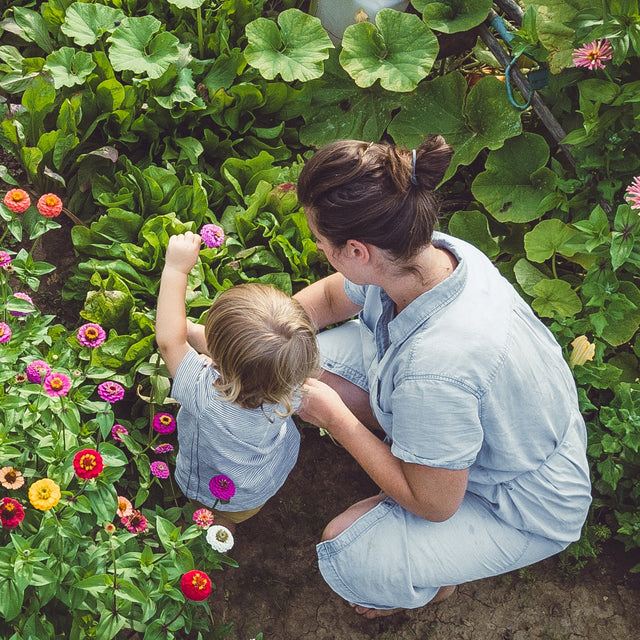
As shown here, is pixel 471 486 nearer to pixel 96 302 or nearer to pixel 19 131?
pixel 96 302

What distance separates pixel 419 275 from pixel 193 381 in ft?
2.12

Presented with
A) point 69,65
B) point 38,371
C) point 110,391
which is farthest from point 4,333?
point 69,65

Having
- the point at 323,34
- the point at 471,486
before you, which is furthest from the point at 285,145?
the point at 471,486

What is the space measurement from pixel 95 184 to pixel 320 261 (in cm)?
89

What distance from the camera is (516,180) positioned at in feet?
9.37

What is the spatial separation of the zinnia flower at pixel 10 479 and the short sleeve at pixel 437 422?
880 millimetres

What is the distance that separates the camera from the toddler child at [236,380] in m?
1.64

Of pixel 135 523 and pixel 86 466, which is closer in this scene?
pixel 86 466

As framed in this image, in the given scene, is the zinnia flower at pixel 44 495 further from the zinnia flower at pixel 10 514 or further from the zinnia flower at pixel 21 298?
the zinnia flower at pixel 21 298

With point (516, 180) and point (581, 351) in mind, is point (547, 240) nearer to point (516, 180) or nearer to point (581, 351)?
point (516, 180)

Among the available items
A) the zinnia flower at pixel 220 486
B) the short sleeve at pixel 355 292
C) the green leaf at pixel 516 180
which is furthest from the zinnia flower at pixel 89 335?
the green leaf at pixel 516 180

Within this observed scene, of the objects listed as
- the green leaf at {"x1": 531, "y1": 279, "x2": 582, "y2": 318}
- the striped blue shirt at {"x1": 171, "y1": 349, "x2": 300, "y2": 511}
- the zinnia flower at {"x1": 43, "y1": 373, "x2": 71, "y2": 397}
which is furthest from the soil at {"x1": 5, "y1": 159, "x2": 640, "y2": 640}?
the zinnia flower at {"x1": 43, "y1": 373, "x2": 71, "y2": 397}

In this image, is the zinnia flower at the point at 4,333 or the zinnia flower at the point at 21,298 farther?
the zinnia flower at the point at 21,298

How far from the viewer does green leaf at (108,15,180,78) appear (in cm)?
258
